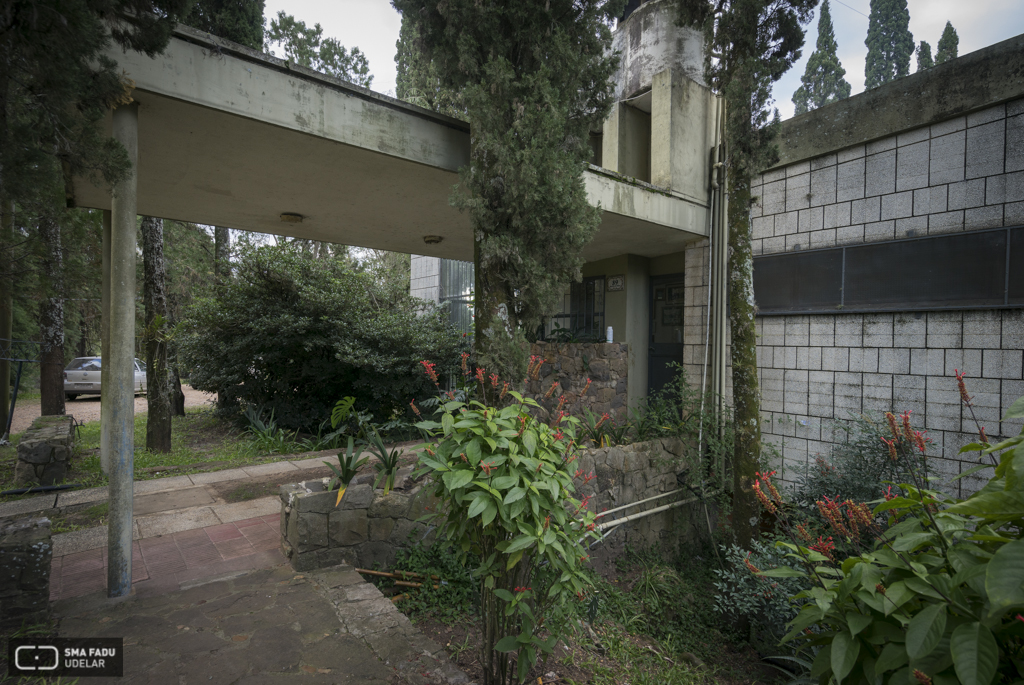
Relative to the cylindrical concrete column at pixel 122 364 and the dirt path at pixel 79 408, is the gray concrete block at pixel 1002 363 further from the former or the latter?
the dirt path at pixel 79 408

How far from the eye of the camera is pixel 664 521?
18.5 feet

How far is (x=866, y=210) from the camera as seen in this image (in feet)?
16.6

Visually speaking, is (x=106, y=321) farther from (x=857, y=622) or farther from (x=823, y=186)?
(x=823, y=186)

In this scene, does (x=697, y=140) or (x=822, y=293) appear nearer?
(x=822, y=293)

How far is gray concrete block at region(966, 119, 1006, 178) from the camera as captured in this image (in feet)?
13.9

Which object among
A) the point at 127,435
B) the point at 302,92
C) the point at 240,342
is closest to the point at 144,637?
the point at 127,435

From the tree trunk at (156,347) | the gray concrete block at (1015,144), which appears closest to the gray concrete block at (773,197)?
the gray concrete block at (1015,144)

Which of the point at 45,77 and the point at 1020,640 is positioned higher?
the point at 45,77

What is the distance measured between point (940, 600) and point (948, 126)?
17.1 ft

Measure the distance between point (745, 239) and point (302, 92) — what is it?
384 cm

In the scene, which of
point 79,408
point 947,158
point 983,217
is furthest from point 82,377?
point 983,217

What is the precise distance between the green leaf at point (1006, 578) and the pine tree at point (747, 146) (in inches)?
147

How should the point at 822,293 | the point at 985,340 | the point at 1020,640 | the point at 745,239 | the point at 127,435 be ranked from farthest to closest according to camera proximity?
the point at 822,293, the point at 745,239, the point at 985,340, the point at 127,435, the point at 1020,640

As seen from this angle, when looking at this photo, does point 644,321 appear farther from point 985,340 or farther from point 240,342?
point 240,342
